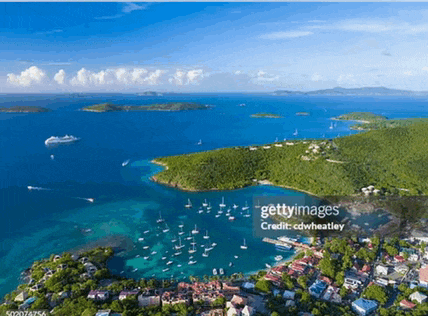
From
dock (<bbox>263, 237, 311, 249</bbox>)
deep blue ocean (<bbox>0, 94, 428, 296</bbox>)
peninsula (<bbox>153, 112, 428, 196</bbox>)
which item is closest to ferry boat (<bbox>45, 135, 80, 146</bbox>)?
deep blue ocean (<bbox>0, 94, 428, 296</bbox>)

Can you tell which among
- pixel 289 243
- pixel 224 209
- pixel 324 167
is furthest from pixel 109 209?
pixel 324 167

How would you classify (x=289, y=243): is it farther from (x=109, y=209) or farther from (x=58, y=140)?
(x=58, y=140)

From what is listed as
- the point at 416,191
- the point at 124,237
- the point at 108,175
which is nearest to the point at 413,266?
the point at 416,191

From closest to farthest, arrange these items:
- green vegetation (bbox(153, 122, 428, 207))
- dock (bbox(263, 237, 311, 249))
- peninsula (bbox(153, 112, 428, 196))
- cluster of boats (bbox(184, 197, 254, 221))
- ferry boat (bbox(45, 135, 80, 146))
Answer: dock (bbox(263, 237, 311, 249)) < cluster of boats (bbox(184, 197, 254, 221)) < peninsula (bbox(153, 112, 428, 196)) < green vegetation (bbox(153, 122, 428, 207)) < ferry boat (bbox(45, 135, 80, 146))

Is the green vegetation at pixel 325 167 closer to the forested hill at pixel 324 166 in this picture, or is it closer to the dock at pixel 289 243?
the forested hill at pixel 324 166

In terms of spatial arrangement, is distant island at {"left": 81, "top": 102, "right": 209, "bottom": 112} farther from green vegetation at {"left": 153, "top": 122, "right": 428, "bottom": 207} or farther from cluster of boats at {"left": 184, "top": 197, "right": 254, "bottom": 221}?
cluster of boats at {"left": 184, "top": 197, "right": 254, "bottom": 221}

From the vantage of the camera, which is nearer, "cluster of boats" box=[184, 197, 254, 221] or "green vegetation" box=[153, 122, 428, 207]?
"cluster of boats" box=[184, 197, 254, 221]

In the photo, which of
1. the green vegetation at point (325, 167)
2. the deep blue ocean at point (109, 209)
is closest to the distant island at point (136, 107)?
the deep blue ocean at point (109, 209)
